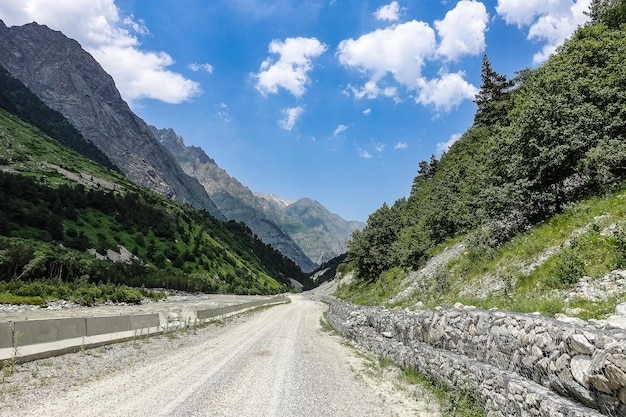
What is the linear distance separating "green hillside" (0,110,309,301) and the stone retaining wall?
4330 centimetres

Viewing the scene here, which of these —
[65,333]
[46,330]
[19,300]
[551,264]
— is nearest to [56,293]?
[19,300]

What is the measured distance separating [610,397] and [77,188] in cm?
11633

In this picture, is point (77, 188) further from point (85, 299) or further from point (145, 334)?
point (145, 334)

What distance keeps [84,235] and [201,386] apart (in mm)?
77394

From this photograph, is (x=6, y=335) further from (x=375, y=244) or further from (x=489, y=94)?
(x=489, y=94)

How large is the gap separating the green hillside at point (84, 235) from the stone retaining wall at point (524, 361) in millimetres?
43297

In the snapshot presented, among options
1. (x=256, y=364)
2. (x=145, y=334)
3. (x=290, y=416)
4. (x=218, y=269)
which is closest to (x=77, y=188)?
(x=218, y=269)

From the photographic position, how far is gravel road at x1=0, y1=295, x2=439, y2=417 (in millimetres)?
8516

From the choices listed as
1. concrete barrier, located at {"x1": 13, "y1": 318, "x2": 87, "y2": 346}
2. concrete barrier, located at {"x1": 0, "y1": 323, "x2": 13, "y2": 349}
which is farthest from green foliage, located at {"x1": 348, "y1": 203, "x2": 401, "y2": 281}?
concrete barrier, located at {"x1": 0, "y1": 323, "x2": 13, "y2": 349}

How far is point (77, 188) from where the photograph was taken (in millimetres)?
98375

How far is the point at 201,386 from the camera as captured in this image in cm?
1069

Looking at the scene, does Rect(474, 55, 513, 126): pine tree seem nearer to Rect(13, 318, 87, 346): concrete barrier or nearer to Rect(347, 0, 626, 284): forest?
Rect(347, 0, 626, 284): forest

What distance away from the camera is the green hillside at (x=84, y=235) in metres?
51.2

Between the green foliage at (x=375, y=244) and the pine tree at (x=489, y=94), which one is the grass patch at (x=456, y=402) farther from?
the pine tree at (x=489, y=94)
